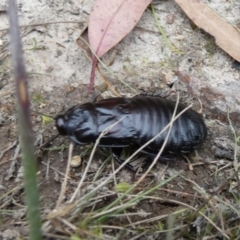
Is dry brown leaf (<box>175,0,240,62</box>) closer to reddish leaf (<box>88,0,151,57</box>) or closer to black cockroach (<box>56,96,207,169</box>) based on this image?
reddish leaf (<box>88,0,151,57</box>)

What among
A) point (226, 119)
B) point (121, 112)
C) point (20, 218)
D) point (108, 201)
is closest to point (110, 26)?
point (121, 112)

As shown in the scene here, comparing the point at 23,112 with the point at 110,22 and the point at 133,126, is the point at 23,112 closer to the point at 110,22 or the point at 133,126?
the point at 133,126

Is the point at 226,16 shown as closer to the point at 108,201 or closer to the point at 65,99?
the point at 65,99

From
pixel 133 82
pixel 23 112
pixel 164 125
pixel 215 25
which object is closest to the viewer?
pixel 23 112

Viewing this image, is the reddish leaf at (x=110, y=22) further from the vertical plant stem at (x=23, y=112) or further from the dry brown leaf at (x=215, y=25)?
the vertical plant stem at (x=23, y=112)

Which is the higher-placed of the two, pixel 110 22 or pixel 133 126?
pixel 110 22

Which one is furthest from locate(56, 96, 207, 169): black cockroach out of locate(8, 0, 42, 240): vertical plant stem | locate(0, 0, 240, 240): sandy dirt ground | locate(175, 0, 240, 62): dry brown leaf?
locate(8, 0, 42, 240): vertical plant stem

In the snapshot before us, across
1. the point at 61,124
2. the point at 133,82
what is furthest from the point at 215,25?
the point at 61,124
